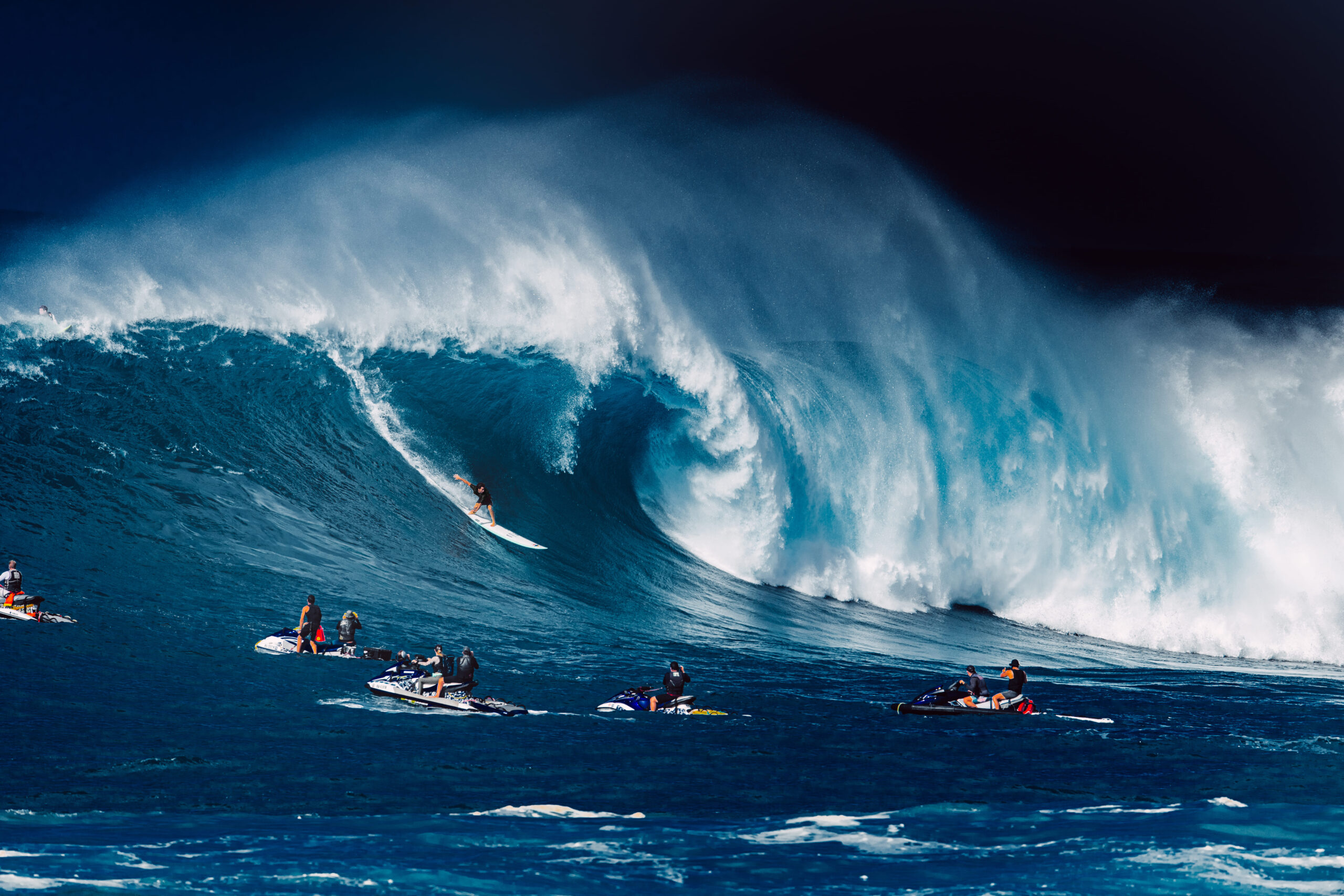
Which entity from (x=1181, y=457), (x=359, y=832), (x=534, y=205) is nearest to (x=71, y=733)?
(x=359, y=832)

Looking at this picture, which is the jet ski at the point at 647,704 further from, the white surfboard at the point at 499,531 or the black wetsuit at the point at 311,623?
the white surfboard at the point at 499,531

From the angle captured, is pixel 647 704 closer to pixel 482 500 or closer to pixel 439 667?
A: pixel 439 667

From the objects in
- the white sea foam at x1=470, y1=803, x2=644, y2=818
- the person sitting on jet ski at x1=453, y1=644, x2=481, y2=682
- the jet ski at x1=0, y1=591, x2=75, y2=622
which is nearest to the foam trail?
the person sitting on jet ski at x1=453, y1=644, x2=481, y2=682

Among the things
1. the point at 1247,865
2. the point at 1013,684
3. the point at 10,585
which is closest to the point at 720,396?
the point at 1013,684

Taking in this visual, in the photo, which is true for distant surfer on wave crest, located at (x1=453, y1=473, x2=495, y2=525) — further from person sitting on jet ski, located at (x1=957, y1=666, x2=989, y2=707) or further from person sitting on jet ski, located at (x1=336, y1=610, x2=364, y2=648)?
person sitting on jet ski, located at (x1=957, y1=666, x2=989, y2=707)

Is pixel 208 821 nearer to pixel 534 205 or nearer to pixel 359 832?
pixel 359 832

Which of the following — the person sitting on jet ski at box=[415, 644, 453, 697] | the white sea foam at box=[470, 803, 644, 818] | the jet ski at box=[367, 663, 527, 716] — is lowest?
the white sea foam at box=[470, 803, 644, 818]

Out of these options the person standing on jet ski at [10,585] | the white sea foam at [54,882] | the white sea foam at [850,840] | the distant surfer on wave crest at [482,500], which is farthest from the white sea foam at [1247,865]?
the distant surfer on wave crest at [482,500]
